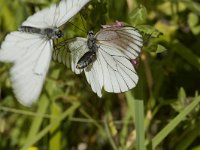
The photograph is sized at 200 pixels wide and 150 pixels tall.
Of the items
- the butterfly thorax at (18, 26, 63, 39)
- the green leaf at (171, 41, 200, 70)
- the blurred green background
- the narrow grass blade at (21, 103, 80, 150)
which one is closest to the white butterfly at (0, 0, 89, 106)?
the butterfly thorax at (18, 26, 63, 39)

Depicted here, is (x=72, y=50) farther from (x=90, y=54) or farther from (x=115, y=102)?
(x=115, y=102)

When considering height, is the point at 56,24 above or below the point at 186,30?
above

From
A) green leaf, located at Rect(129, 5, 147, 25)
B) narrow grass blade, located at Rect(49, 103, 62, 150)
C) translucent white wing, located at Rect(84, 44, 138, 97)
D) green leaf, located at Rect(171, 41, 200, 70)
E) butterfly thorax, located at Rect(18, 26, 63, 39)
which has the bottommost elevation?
narrow grass blade, located at Rect(49, 103, 62, 150)

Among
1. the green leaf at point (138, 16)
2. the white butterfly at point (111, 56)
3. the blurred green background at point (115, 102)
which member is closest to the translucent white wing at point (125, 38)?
the white butterfly at point (111, 56)

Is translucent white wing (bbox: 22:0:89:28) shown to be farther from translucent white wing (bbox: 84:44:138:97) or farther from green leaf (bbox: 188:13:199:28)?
green leaf (bbox: 188:13:199:28)

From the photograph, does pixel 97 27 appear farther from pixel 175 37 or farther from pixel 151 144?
pixel 175 37

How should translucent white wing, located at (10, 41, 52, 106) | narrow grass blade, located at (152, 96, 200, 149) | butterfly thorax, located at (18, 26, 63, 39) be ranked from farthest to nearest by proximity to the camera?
narrow grass blade, located at (152, 96, 200, 149), butterfly thorax, located at (18, 26, 63, 39), translucent white wing, located at (10, 41, 52, 106)

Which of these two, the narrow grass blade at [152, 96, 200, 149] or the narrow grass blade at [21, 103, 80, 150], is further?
the narrow grass blade at [21, 103, 80, 150]

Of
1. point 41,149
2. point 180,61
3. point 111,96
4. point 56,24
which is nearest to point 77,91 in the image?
point 111,96

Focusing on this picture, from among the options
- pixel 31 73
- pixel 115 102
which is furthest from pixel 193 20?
pixel 31 73
